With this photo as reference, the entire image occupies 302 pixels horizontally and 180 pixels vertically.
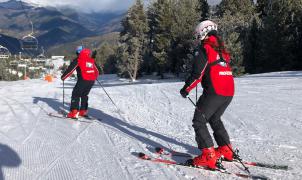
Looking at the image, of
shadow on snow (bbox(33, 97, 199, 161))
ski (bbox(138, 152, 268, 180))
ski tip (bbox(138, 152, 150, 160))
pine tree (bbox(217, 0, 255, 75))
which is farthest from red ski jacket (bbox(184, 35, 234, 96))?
pine tree (bbox(217, 0, 255, 75))

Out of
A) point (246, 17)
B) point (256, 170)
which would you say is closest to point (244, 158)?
point (256, 170)

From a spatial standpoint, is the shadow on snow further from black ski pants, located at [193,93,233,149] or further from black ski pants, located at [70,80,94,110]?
black ski pants, located at [193,93,233,149]

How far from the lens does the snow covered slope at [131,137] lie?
547cm

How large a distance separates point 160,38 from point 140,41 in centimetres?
515

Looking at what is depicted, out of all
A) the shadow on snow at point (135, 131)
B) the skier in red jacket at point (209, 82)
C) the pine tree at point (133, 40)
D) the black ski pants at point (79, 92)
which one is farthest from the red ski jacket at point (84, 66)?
the pine tree at point (133, 40)

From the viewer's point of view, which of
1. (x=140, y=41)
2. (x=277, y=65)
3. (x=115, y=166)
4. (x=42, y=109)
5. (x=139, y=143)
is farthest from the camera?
(x=140, y=41)

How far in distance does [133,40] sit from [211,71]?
43897 millimetres

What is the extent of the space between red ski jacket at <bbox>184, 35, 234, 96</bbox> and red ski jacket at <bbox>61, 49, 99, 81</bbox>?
516 cm

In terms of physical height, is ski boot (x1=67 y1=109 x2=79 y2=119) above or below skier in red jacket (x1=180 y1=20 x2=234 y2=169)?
below

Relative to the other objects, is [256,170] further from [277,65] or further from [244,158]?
[277,65]

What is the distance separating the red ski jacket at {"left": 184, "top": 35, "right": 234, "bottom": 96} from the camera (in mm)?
5176

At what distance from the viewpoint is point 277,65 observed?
35688 millimetres

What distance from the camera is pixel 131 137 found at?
7.66m

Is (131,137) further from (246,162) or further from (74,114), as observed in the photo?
(74,114)
